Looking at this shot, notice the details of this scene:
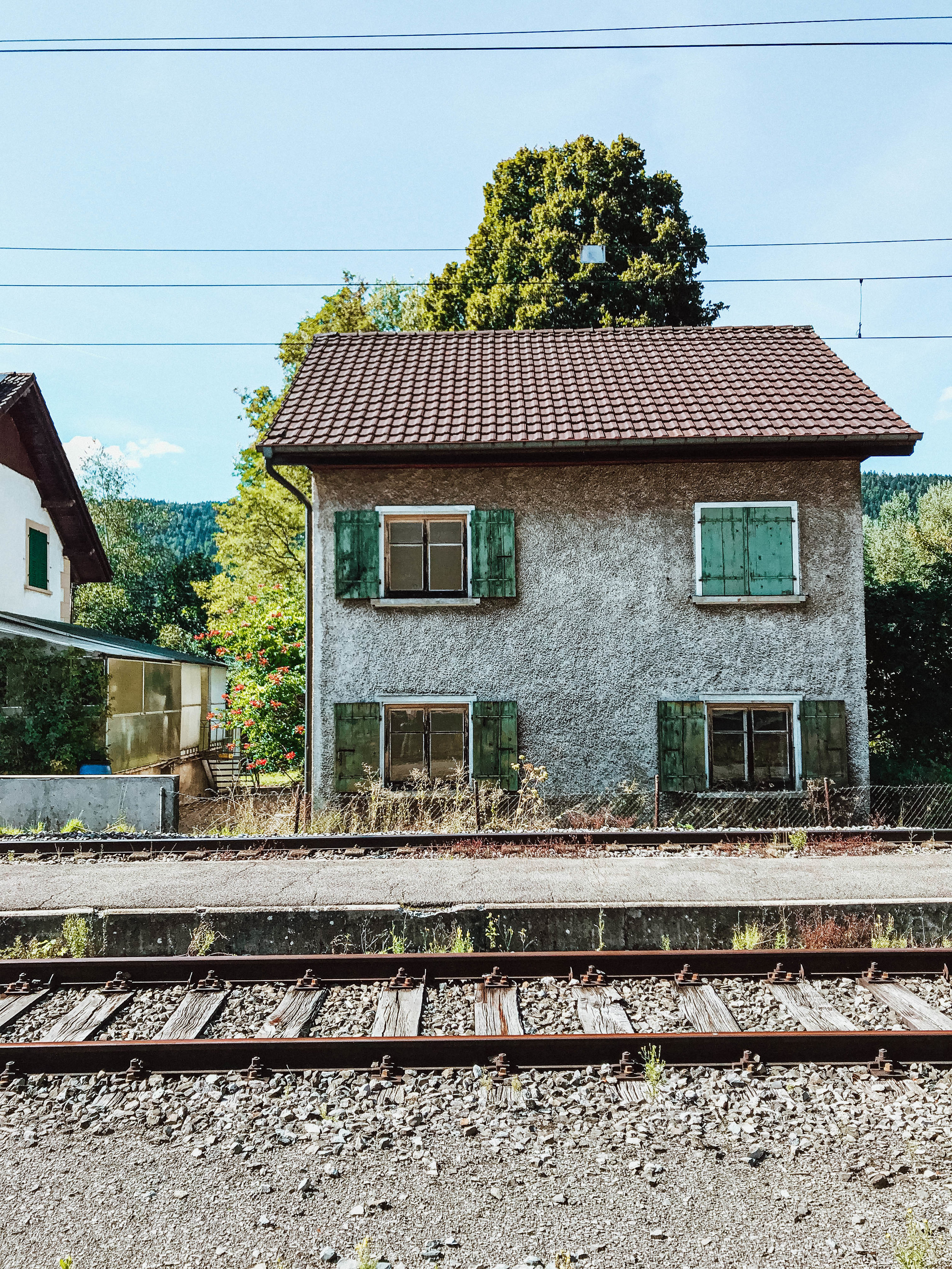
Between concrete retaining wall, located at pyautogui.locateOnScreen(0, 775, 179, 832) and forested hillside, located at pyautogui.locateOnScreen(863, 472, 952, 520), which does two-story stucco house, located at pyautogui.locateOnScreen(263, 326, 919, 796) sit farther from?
forested hillside, located at pyautogui.locateOnScreen(863, 472, 952, 520)

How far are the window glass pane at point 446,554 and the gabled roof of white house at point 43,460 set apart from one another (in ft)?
30.8

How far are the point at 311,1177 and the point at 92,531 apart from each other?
18.9 metres

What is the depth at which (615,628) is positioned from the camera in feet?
38.9

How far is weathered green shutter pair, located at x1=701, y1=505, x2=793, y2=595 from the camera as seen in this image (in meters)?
11.8

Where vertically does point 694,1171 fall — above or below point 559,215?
below

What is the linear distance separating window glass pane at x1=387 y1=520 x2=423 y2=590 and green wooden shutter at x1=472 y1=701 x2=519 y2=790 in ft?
7.29

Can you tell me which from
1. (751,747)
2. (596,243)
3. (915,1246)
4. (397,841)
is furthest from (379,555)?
(596,243)

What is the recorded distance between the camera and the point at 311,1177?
356 centimetres

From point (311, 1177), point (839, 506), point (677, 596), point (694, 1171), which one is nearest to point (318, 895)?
point (311, 1177)

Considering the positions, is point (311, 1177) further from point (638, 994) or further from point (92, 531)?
point (92, 531)

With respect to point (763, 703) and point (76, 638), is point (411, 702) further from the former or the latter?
point (76, 638)

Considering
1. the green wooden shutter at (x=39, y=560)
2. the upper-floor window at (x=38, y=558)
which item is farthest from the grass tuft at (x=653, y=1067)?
the green wooden shutter at (x=39, y=560)

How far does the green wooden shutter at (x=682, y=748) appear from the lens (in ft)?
37.9

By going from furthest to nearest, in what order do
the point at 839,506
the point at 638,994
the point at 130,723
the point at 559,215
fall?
the point at 559,215 < the point at 130,723 < the point at 839,506 < the point at 638,994
